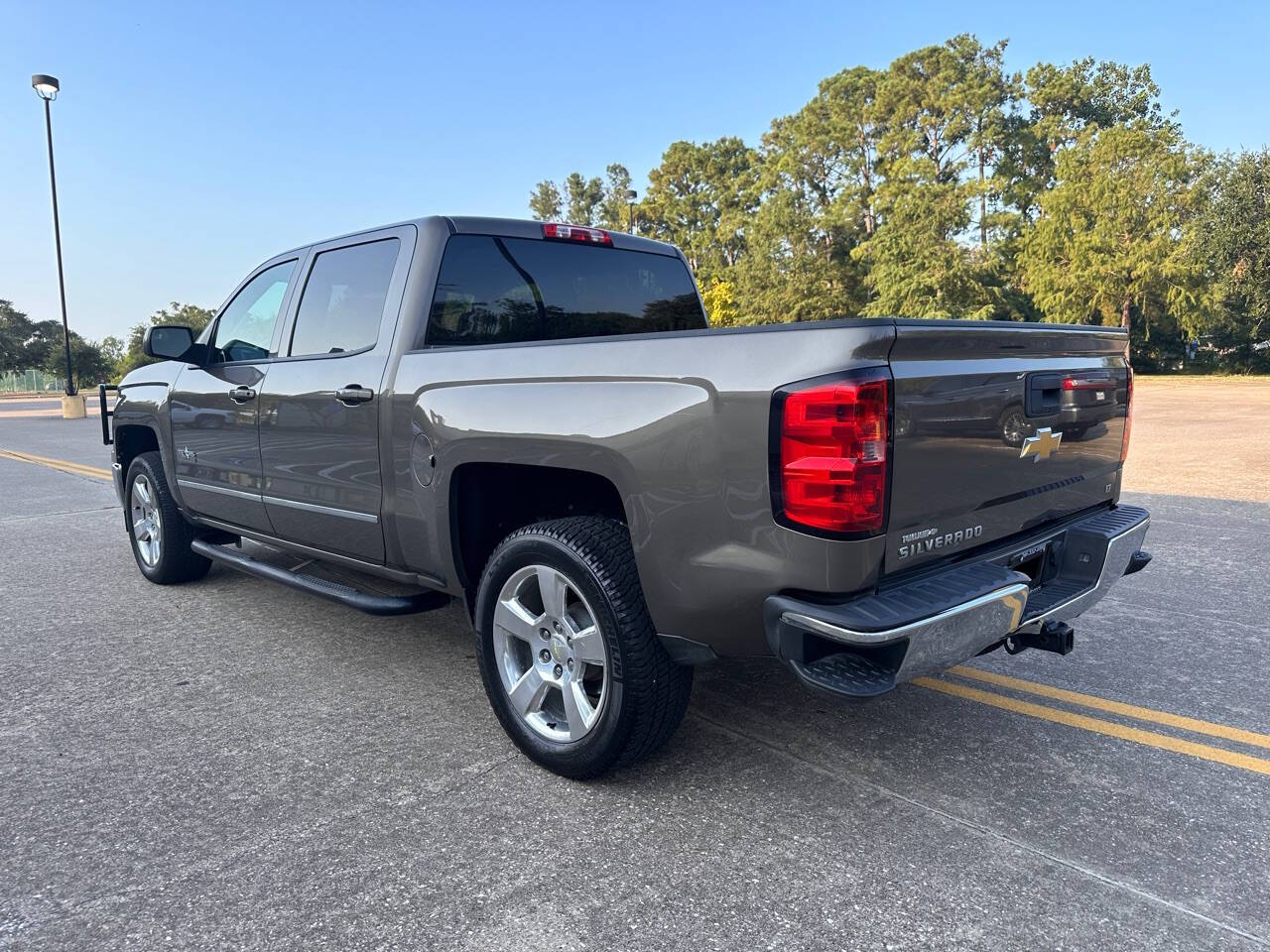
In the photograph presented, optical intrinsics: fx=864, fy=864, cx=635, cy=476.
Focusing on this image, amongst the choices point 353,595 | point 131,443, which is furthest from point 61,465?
point 353,595

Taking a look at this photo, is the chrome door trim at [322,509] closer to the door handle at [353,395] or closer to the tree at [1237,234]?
the door handle at [353,395]

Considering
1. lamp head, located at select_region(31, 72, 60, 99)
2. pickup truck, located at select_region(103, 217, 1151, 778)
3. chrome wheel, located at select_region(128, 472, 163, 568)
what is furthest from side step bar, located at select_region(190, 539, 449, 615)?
lamp head, located at select_region(31, 72, 60, 99)

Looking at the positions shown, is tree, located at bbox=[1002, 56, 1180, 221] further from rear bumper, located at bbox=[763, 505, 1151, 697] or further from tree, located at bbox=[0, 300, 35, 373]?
tree, located at bbox=[0, 300, 35, 373]

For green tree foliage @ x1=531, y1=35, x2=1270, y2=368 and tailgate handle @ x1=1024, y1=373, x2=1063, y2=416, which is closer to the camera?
tailgate handle @ x1=1024, y1=373, x2=1063, y2=416

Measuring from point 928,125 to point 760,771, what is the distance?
51.6 m

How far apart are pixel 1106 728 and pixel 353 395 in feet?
10.5

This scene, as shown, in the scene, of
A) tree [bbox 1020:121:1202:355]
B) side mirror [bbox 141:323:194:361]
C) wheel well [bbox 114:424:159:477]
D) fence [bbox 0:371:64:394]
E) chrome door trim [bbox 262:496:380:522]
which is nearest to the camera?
chrome door trim [bbox 262:496:380:522]

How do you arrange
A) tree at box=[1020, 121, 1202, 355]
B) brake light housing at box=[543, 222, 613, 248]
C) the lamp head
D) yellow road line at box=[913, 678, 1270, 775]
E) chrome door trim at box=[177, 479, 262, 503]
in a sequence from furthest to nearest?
tree at box=[1020, 121, 1202, 355] → the lamp head → chrome door trim at box=[177, 479, 262, 503] → brake light housing at box=[543, 222, 613, 248] → yellow road line at box=[913, 678, 1270, 775]

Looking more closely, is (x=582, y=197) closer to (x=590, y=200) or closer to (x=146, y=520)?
(x=590, y=200)

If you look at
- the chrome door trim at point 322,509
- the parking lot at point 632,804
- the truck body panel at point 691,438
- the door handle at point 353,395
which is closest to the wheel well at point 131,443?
the parking lot at point 632,804

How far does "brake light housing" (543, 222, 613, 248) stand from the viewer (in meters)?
3.96

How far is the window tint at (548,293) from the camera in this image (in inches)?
141

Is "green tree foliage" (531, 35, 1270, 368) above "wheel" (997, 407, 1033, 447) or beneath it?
above

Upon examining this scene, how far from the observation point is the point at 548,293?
3.89 m
